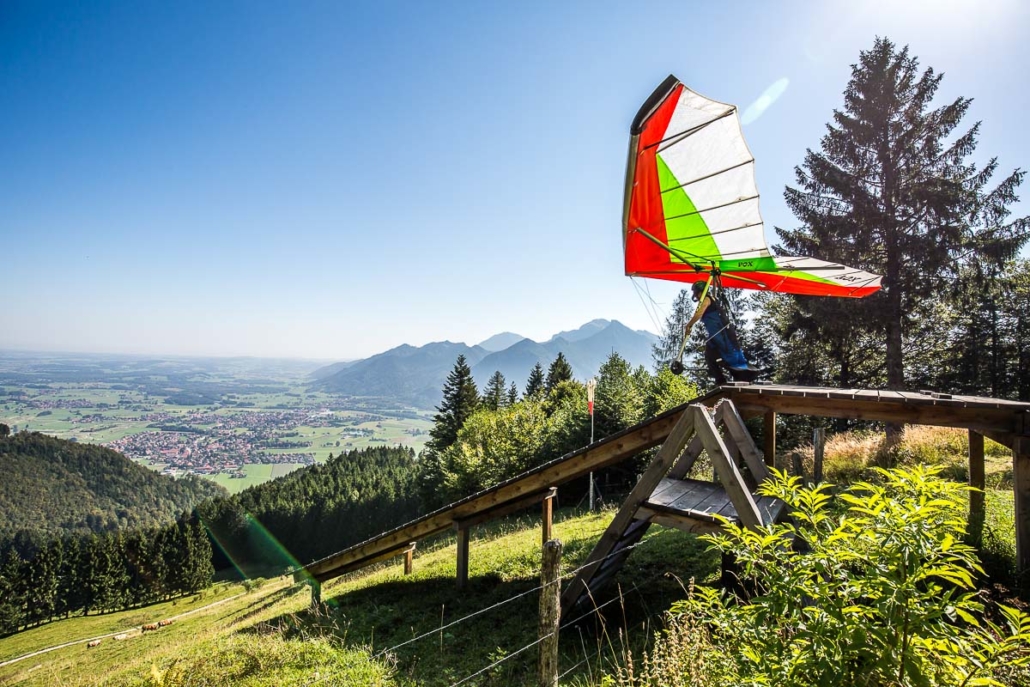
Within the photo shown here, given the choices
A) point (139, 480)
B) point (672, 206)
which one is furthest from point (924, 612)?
point (139, 480)

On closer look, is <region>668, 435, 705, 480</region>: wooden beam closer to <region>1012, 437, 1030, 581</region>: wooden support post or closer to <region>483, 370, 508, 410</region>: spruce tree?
<region>1012, 437, 1030, 581</region>: wooden support post

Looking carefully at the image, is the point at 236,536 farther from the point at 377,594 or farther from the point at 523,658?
the point at 523,658

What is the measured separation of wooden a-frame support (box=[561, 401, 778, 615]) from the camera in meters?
4.00

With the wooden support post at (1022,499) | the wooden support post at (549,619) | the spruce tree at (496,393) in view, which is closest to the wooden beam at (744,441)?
the wooden support post at (1022,499)

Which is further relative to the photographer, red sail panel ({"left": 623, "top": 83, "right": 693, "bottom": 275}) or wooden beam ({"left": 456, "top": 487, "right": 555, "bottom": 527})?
wooden beam ({"left": 456, "top": 487, "right": 555, "bottom": 527})

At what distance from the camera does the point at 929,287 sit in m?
13.7

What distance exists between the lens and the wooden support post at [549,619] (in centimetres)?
290

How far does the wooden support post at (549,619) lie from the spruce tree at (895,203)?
15.1m

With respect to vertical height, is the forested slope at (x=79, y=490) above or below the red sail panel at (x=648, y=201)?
below

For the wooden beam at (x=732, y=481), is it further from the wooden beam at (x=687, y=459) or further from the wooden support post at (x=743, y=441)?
the wooden beam at (x=687, y=459)

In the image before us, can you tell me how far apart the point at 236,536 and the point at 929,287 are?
81484mm

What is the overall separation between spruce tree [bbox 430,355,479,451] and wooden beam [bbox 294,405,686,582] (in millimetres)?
31687

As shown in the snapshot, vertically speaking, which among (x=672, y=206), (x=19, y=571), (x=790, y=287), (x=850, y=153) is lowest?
(x=19, y=571)

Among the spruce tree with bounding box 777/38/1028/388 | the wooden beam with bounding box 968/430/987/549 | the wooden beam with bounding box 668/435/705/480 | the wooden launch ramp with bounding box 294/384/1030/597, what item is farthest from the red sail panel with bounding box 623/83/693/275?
the spruce tree with bounding box 777/38/1028/388
